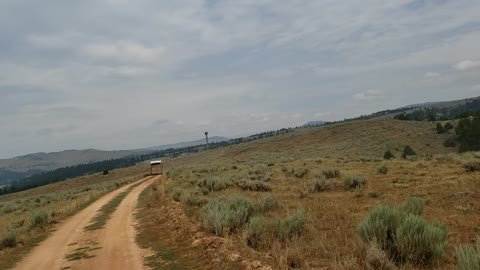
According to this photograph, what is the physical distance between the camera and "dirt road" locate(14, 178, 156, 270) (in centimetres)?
1065

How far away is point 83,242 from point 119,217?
5773mm

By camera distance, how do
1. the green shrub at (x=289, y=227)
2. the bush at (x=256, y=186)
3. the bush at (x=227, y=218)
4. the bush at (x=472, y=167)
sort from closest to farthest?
the green shrub at (x=289, y=227)
the bush at (x=227, y=218)
the bush at (x=472, y=167)
the bush at (x=256, y=186)

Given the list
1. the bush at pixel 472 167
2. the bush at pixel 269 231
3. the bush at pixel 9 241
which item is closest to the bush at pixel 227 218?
the bush at pixel 269 231

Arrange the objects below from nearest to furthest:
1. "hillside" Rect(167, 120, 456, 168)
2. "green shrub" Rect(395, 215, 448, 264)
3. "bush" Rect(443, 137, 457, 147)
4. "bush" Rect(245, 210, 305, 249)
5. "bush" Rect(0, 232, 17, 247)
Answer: "green shrub" Rect(395, 215, 448, 264) < "bush" Rect(245, 210, 305, 249) < "bush" Rect(0, 232, 17, 247) < "hillside" Rect(167, 120, 456, 168) < "bush" Rect(443, 137, 457, 147)

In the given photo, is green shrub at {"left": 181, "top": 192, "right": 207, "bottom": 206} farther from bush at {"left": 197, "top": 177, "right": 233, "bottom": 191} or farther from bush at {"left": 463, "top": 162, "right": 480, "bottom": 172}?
bush at {"left": 463, "top": 162, "right": 480, "bottom": 172}

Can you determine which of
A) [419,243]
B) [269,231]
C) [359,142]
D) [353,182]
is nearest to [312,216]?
[269,231]

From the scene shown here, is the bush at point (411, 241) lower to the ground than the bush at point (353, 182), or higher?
higher

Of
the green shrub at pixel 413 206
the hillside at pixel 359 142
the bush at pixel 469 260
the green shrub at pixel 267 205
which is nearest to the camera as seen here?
the bush at pixel 469 260

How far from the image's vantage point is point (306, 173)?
3062 cm

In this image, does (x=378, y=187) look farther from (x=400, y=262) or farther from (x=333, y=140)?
(x=333, y=140)

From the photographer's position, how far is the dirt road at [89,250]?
10648 millimetres

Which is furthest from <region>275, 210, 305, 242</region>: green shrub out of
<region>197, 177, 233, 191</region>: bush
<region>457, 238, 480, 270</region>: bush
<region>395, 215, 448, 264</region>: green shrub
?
<region>197, 177, 233, 191</region>: bush

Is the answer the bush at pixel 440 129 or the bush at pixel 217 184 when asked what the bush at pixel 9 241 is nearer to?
the bush at pixel 217 184

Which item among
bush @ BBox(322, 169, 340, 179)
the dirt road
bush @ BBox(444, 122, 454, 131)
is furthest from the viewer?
bush @ BBox(444, 122, 454, 131)
